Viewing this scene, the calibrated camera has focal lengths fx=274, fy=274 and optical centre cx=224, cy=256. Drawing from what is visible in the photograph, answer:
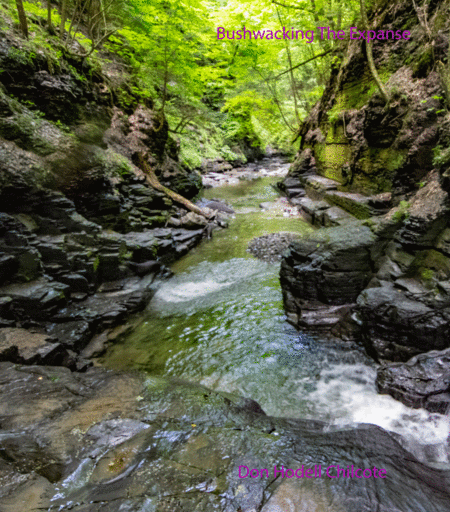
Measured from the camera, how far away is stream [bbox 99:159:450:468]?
4.07 metres

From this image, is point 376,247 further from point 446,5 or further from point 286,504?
point 446,5

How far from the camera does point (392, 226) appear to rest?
5.80m

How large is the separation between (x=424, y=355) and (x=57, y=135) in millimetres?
9658

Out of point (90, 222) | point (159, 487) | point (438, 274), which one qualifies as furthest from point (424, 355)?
point (90, 222)

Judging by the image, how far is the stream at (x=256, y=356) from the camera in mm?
4066

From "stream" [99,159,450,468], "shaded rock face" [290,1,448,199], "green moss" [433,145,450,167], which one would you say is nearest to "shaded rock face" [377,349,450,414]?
"stream" [99,159,450,468]

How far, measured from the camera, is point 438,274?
15.5ft

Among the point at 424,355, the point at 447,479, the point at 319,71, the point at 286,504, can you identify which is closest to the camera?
the point at 286,504

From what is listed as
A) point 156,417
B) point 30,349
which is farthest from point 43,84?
point 156,417

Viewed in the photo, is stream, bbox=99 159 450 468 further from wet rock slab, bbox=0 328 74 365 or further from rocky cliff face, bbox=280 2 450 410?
wet rock slab, bbox=0 328 74 365

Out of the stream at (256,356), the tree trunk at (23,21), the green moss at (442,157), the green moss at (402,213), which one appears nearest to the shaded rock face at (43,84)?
the tree trunk at (23,21)

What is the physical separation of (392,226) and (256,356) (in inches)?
156

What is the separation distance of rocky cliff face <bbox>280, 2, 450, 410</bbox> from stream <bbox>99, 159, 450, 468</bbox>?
0.41 metres

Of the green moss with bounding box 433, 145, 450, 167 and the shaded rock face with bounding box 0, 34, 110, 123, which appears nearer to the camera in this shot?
the green moss with bounding box 433, 145, 450, 167
